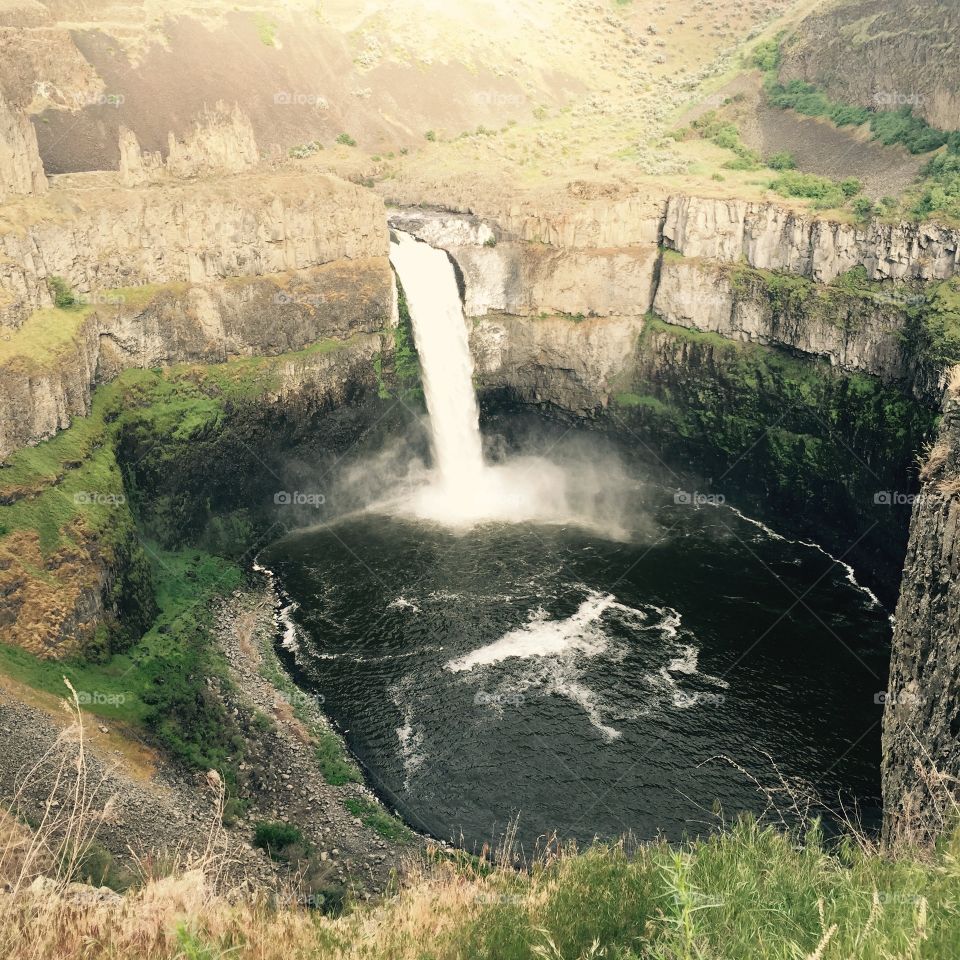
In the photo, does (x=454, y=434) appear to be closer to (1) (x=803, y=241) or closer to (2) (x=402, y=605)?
(2) (x=402, y=605)

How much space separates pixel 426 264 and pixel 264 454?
690 inches

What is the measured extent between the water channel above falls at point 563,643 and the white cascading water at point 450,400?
0.48 feet

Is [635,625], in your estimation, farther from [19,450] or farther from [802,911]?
[802,911]

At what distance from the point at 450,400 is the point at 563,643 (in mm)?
24789

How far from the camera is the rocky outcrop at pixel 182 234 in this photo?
49.9 metres

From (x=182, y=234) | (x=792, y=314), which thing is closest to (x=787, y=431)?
(x=792, y=314)

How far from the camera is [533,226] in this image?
6638 cm

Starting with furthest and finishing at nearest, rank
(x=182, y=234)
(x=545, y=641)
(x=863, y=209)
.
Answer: (x=863, y=209)
(x=182, y=234)
(x=545, y=641)

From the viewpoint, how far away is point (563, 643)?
46219 millimetres

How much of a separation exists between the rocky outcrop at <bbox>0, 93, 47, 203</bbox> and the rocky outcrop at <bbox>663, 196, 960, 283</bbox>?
37996mm

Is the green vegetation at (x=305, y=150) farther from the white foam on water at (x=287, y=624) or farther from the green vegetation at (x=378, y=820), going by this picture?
the green vegetation at (x=378, y=820)

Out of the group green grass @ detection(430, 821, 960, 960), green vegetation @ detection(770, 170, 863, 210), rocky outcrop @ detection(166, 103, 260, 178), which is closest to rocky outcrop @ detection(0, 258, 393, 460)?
rocky outcrop @ detection(166, 103, 260, 178)

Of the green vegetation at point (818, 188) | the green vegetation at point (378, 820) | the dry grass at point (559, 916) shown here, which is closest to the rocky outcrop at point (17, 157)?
the green vegetation at point (378, 820)

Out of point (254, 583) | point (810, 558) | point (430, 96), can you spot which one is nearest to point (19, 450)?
point (254, 583)
